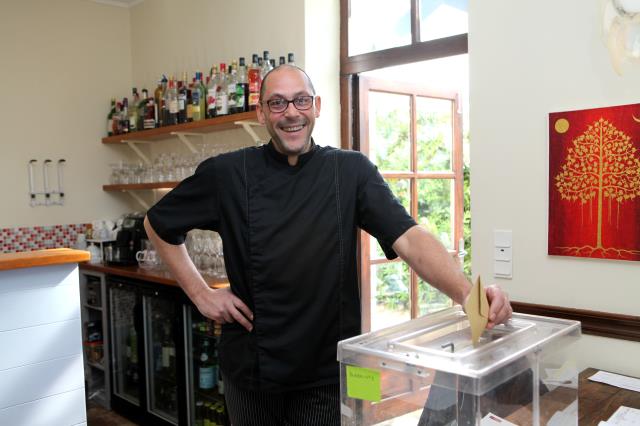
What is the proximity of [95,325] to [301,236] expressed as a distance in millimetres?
3118

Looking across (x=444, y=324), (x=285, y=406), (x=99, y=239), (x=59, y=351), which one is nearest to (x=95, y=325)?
(x=99, y=239)

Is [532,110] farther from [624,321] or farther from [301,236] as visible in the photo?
[301,236]

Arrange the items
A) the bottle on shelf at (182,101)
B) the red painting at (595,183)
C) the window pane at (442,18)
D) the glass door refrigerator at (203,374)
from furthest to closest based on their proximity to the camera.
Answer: the bottle on shelf at (182,101) → the glass door refrigerator at (203,374) → the window pane at (442,18) → the red painting at (595,183)

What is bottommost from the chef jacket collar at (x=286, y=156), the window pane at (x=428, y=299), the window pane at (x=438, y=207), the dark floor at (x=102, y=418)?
the dark floor at (x=102, y=418)

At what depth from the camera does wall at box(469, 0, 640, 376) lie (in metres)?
2.00

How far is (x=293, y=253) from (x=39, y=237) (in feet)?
10.5

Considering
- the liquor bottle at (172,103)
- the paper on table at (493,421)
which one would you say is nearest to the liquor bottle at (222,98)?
the liquor bottle at (172,103)

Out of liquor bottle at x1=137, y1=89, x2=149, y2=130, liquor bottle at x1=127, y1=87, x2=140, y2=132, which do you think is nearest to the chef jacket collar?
liquor bottle at x1=137, y1=89, x2=149, y2=130

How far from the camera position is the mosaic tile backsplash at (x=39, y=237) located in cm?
418

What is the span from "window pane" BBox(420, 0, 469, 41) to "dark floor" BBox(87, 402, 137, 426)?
3017 mm

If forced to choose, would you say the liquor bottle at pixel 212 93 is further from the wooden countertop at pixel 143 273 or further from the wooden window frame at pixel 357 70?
the wooden countertop at pixel 143 273

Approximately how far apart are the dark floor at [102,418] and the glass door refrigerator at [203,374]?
0.77 meters

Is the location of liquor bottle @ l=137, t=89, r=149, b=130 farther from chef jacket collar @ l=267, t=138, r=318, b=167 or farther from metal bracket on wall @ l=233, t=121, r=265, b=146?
→ chef jacket collar @ l=267, t=138, r=318, b=167

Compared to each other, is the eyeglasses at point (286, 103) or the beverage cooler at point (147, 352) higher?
the eyeglasses at point (286, 103)
